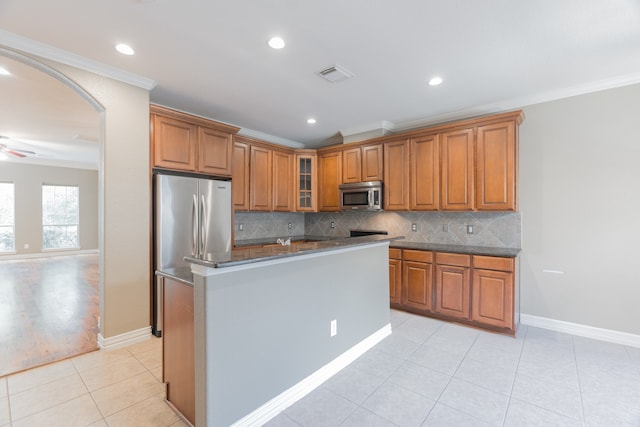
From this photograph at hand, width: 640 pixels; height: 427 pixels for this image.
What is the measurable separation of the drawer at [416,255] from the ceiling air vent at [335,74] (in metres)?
2.25

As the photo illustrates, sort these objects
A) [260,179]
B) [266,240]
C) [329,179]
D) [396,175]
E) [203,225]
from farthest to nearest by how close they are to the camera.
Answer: [329,179] < [266,240] < [260,179] < [396,175] < [203,225]

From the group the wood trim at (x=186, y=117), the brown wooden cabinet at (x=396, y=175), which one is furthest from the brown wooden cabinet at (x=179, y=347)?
the brown wooden cabinet at (x=396, y=175)

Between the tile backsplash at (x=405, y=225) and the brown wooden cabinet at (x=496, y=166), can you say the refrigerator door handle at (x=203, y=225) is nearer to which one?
the tile backsplash at (x=405, y=225)

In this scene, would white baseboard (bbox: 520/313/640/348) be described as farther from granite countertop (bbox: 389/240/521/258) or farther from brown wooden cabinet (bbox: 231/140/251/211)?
brown wooden cabinet (bbox: 231/140/251/211)

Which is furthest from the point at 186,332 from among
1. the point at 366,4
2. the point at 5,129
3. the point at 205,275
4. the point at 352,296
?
the point at 5,129

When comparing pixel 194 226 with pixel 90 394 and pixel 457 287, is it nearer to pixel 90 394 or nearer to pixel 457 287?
pixel 90 394

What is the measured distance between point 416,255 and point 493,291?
2.99 ft

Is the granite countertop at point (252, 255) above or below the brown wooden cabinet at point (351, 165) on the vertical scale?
below

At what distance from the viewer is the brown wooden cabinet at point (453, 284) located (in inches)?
Answer: 129

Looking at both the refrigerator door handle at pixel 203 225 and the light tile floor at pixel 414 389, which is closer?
the light tile floor at pixel 414 389

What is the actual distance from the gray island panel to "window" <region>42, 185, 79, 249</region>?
32.5 feet

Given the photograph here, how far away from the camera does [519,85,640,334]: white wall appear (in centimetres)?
289

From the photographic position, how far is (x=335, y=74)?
9.15ft

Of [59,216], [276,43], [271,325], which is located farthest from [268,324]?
[59,216]
